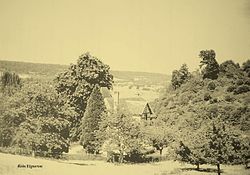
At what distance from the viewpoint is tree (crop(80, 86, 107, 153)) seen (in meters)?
4.98

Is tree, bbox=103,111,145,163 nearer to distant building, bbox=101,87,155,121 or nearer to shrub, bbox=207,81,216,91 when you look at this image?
distant building, bbox=101,87,155,121

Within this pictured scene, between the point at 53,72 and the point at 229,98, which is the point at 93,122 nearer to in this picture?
the point at 53,72

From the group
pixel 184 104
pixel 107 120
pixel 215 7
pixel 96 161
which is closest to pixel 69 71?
pixel 107 120

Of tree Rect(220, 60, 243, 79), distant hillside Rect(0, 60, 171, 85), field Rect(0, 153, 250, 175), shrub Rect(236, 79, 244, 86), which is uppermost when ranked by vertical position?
tree Rect(220, 60, 243, 79)

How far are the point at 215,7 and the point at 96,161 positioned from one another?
2497 mm

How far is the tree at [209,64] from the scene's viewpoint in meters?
5.24

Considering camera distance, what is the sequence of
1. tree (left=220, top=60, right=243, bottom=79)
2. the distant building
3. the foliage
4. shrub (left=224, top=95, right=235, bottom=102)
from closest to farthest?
the foliage → the distant building → shrub (left=224, top=95, right=235, bottom=102) → tree (left=220, top=60, right=243, bottom=79)

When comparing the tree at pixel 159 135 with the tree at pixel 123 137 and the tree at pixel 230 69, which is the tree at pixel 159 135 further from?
the tree at pixel 230 69

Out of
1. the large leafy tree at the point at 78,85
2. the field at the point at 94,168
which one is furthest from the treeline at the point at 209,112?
the large leafy tree at the point at 78,85

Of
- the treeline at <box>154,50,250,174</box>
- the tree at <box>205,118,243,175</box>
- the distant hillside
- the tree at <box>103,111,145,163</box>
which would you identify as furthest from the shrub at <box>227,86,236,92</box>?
the tree at <box>103,111,145,163</box>

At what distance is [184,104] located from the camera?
521cm

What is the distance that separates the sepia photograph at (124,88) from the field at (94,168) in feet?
0.04

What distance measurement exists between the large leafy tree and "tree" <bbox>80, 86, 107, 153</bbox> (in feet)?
0.20

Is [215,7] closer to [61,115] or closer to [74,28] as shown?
[74,28]
